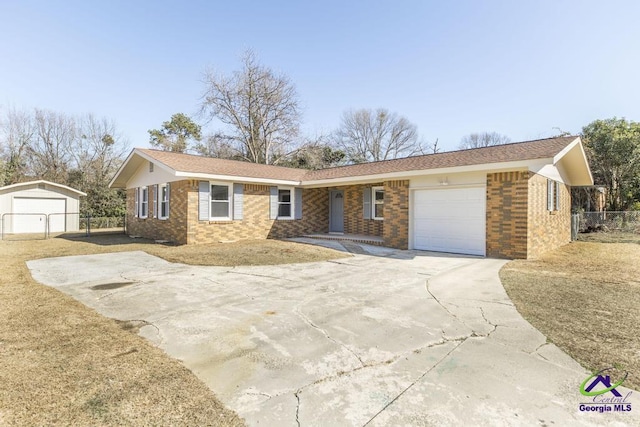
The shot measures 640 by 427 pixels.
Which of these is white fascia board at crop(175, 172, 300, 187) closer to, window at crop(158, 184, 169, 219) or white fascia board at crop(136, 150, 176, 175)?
white fascia board at crop(136, 150, 176, 175)

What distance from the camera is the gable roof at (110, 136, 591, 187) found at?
9.17 m

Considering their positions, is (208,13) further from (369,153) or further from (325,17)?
(369,153)

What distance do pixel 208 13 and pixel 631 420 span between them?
1531 centimetres

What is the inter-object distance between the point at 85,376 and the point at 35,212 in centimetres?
2212

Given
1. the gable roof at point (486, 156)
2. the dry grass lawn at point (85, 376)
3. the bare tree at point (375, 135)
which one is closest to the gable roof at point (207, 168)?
the gable roof at point (486, 156)

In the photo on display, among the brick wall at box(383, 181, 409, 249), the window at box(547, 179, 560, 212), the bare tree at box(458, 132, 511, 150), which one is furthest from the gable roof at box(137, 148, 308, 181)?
the bare tree at box(458, 132, 511, 150)

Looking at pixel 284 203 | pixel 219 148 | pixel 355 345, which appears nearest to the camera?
pixel 355 345

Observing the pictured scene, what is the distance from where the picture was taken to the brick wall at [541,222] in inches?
360

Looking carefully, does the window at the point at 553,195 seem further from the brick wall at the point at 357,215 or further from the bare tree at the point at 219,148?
the bare tree at the point at 219,148

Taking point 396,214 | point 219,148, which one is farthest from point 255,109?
point 396,214

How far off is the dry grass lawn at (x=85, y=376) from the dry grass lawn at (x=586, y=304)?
362 centimetres

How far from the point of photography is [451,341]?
3541mm

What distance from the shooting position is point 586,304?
15.8ft

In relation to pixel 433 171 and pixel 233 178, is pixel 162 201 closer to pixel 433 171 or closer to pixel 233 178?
pixel 233 178
